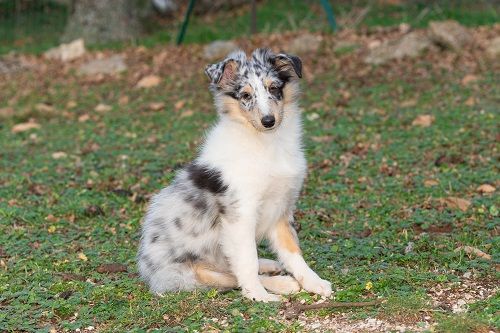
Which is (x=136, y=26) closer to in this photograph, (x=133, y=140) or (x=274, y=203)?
(x=133, y=140)

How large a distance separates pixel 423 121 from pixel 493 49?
3377 mm

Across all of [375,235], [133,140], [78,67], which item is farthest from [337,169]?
[78,67]

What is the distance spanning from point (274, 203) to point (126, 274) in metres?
1.53

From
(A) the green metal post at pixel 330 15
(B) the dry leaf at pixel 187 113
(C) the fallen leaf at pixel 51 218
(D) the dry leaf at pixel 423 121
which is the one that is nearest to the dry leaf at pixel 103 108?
(B) the dry leaf at pixel 187 113

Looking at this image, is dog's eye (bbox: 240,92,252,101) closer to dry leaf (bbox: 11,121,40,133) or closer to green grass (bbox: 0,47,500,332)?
green grass (bbox: 0,47,500,332)

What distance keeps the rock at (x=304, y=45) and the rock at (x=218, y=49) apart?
102 centimetres

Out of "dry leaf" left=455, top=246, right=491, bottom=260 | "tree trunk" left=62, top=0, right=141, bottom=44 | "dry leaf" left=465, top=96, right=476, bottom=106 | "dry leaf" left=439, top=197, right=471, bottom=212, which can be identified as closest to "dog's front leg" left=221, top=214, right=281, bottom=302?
"dry leaf" left=455, top=246, right=491, bottom=260

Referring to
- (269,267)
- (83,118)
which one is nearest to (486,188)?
(269,267)

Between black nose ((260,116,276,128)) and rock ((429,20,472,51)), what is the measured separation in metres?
8.92

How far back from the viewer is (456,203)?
27.2 feet

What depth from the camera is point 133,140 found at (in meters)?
11.7

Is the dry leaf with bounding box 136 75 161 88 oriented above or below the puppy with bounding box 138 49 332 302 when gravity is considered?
below

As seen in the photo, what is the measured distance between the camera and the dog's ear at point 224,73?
6156 mm

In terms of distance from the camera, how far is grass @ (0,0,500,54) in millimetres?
16609
